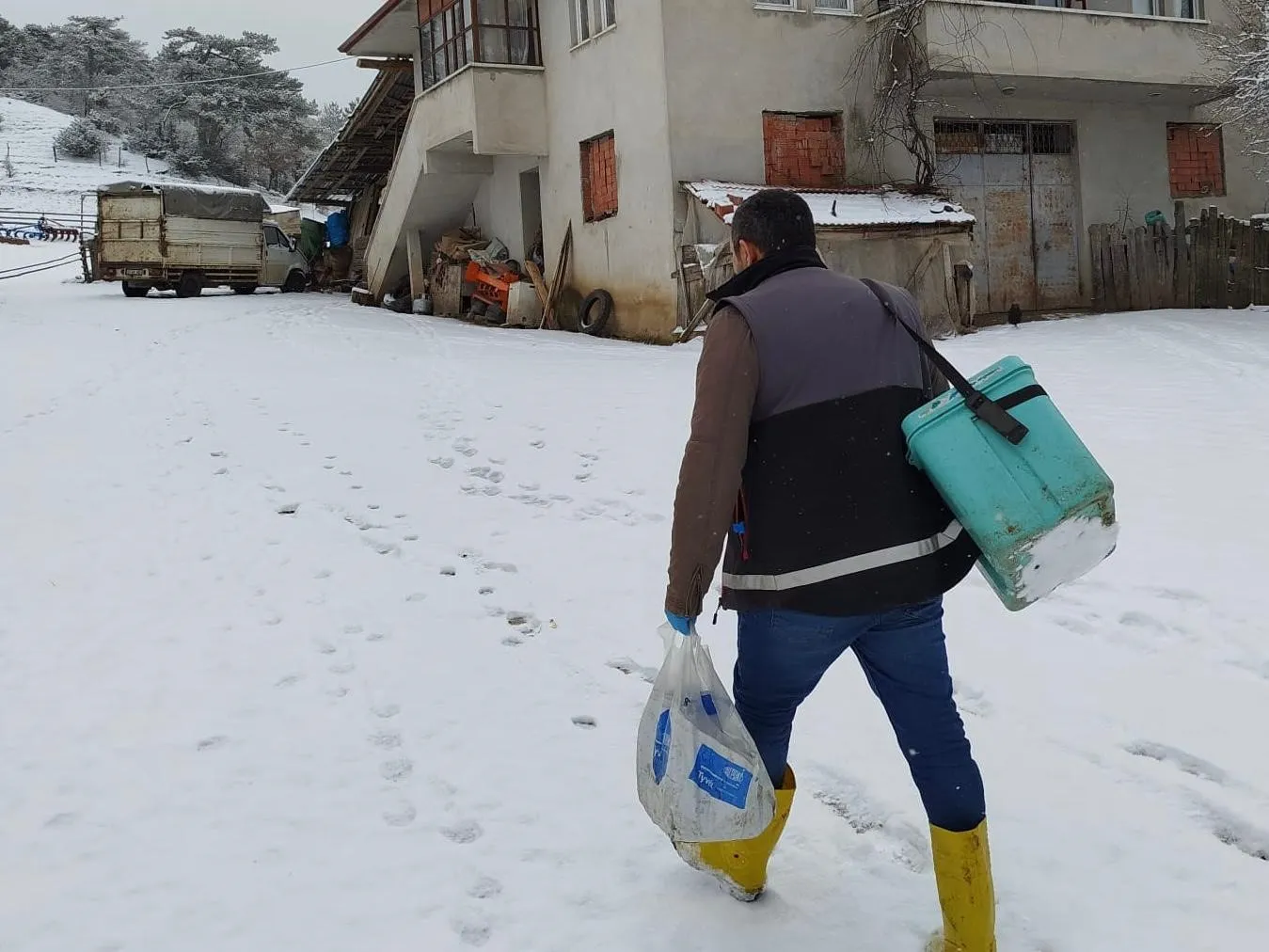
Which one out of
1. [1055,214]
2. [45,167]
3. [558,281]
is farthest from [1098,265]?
[45,167]

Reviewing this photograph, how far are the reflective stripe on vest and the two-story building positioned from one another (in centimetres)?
1260

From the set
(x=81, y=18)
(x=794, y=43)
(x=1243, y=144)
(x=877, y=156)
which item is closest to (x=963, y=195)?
(x=877, y=156)

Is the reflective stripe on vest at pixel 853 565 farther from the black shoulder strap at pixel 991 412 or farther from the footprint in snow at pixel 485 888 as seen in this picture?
the footprint in snow at pixel 485 888

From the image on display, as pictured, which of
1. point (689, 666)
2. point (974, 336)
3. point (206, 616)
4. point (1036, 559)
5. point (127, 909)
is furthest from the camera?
point (974, 336)

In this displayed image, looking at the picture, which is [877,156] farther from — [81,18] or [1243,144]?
[81,18]

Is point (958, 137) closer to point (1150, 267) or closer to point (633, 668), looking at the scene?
point (1150, 267)

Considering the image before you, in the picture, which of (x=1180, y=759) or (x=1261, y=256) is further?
(x=1261, y=256)

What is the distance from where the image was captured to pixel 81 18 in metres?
67.1

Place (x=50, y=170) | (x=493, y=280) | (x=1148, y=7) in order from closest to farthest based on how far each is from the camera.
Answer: (x=1148, y=7) < (x=493, y=280) < (x=50, y=170)

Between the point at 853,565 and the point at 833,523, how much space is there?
4.2 inches

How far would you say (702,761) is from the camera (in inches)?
103

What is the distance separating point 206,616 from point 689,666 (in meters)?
3.36

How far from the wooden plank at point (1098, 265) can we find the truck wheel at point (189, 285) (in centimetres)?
1795

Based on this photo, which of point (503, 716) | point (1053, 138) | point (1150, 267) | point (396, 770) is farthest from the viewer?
point (1053, 138)
